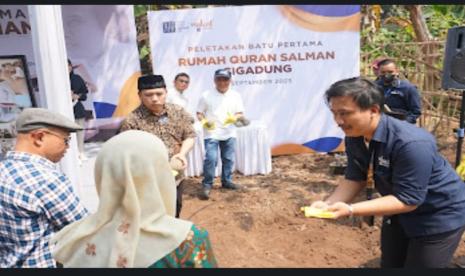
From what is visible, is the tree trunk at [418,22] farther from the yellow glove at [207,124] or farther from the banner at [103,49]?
the banner at [103,49]

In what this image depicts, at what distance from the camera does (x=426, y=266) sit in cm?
214

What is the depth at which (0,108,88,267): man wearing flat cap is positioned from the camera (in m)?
1.74

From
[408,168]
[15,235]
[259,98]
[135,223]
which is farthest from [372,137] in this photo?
[259,98]

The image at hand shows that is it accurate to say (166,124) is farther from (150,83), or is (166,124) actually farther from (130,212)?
(130,212)

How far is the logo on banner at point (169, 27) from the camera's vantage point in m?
6.31

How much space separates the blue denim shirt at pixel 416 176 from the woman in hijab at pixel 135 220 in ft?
3.39

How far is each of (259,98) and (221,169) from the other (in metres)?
1.39

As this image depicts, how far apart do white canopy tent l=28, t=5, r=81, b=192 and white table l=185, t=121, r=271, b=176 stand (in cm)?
251

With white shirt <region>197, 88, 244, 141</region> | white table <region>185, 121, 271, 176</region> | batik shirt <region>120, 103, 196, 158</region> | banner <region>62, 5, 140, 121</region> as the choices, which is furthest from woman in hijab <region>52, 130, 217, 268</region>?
banner <region>62, 5, 140, 121</region>

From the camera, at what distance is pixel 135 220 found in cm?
137

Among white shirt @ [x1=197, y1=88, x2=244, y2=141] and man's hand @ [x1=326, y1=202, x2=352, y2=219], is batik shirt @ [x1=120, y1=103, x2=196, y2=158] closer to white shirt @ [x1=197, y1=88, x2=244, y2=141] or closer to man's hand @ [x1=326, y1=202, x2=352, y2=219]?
man's hand @ [x1=326, y1=202, x2=352, y2=219]

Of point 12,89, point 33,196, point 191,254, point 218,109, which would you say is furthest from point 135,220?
point 12,89

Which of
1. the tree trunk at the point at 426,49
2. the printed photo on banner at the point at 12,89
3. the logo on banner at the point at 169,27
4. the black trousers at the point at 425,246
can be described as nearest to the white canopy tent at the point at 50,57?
the printed photo on banner at the point at 12,89

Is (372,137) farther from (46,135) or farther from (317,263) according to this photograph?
(317,263)
